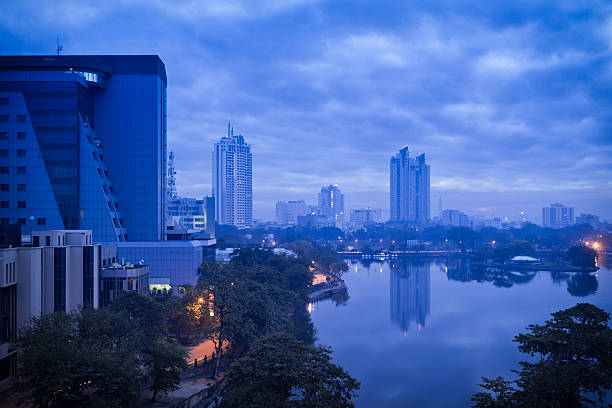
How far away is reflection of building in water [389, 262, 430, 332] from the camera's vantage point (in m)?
25.2

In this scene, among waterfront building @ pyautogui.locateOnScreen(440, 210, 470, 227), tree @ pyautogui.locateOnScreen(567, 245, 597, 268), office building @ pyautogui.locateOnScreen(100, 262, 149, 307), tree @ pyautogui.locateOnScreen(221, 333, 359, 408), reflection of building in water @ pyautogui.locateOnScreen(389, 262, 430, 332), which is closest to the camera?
tree @ pyautogui.locateOnScreen(221, 333, 359, 408)

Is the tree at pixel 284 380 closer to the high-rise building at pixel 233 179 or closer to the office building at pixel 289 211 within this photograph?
the high-rise building at pixel 233 179

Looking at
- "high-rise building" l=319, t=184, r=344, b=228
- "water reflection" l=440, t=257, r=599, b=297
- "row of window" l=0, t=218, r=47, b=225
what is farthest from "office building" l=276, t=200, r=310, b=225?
"row of window" l=0, t=218, r=47, b=225

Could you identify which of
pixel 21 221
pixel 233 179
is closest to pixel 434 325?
pixel 21 221

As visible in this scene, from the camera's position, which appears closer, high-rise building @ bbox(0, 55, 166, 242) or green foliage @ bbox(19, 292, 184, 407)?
green foliage @ bbox(19, 292, 184, 407)

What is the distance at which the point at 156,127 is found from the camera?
24.7 meters

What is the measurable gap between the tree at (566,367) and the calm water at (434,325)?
3671 millimetres

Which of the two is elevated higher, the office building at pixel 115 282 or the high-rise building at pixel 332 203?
the high-rise building at pixel 332 203

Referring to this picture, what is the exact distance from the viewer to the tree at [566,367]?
327 inches

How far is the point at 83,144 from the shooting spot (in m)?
22.4

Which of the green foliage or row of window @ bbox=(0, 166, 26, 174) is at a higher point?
row of window @ bbox=(0, 166, 26, 174)

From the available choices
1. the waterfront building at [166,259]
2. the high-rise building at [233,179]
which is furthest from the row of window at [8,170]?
the high-rise building at [233,179]

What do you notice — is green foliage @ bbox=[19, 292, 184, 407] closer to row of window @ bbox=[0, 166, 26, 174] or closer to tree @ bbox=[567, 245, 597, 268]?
row of window @ bbox=[0, 166, 26, 174]

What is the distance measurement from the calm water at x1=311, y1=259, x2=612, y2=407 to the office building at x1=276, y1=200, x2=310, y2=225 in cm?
11009
